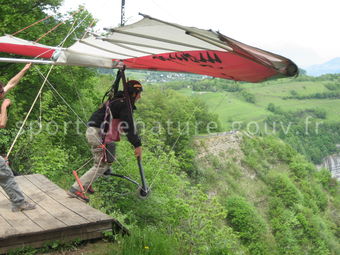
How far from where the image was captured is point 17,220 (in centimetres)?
512

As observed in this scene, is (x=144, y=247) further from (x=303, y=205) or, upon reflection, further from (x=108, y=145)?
(x=303, y=205)

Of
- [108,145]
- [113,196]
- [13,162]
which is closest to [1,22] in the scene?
[13,162]

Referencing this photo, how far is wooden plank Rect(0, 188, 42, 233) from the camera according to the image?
4.80 m

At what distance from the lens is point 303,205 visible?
54.4 metres

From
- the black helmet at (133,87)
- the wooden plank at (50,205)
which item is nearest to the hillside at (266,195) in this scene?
the wooden plank at (50,205)

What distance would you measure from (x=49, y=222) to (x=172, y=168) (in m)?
10.1

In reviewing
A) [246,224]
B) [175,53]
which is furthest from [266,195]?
[175,53]

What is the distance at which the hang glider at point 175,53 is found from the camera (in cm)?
405

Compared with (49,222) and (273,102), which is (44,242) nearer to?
(49,222)

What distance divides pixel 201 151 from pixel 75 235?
142 ft

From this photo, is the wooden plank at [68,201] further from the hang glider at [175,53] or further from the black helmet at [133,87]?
the hang glider at [175,53]

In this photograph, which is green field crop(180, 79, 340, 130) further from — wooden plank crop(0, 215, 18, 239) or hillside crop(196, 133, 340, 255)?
wooden plank crop(0, 215, 18, 239)

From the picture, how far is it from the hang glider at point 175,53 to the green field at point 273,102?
9497 centimetres

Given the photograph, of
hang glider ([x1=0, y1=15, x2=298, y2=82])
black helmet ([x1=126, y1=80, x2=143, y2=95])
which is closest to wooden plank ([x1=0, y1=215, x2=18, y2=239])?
hang glider ([x1=0, y1=15, x2=298, y2=82])
